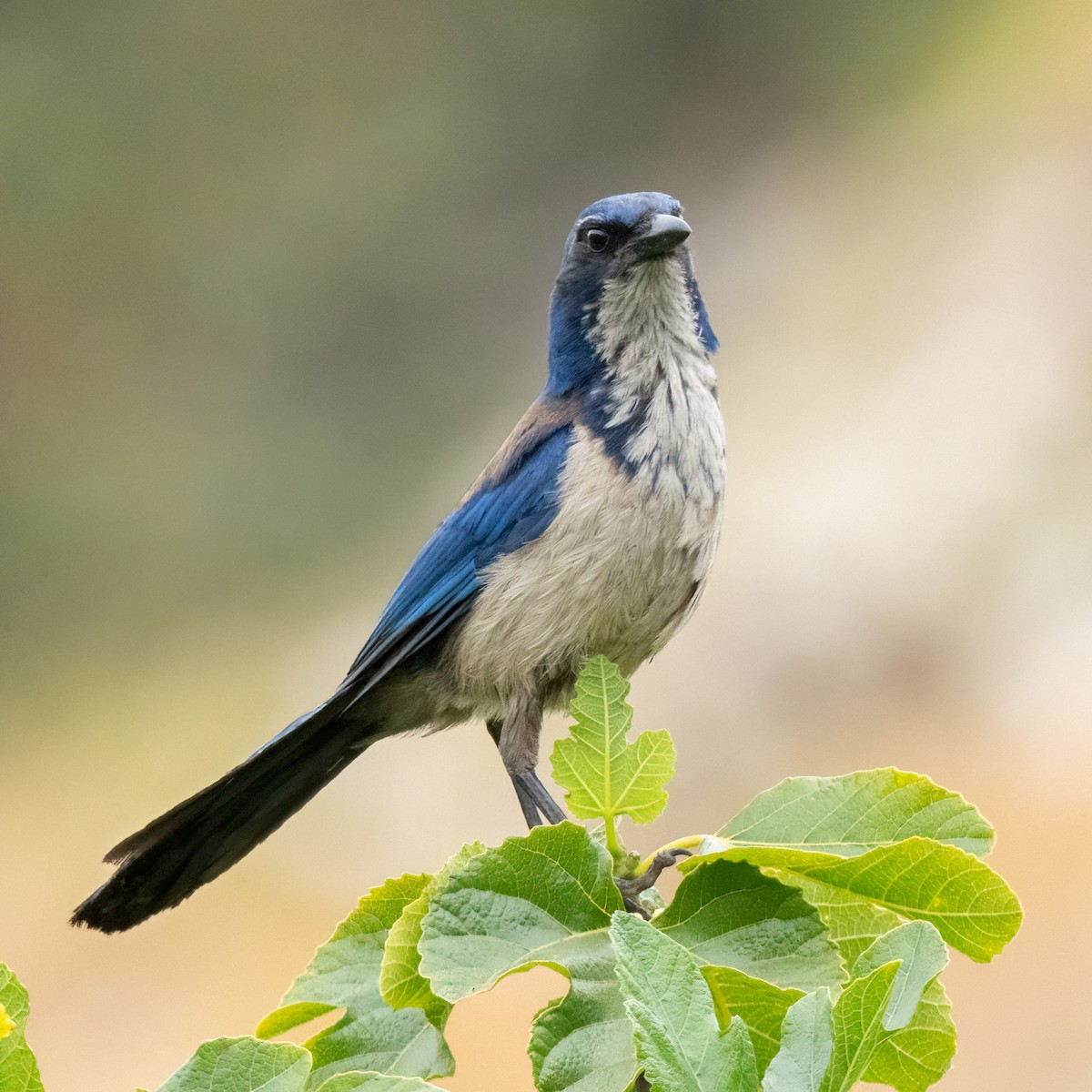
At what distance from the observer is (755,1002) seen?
1.27 m

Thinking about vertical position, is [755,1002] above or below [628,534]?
below

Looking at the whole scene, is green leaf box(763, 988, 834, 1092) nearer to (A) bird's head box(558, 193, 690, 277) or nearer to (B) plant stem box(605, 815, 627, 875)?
(B) plant stem box(605, 815, 627, 875)

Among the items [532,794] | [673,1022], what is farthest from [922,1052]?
[532,794]

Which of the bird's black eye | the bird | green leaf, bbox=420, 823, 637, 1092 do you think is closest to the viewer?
green leaf, bbox=420, 823, 637, 1092

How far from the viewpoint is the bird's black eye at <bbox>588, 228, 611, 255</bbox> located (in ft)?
8.31

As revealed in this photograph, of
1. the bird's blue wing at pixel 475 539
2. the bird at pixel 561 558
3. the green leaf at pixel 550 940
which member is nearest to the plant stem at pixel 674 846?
the green leaf at pixel 550 940

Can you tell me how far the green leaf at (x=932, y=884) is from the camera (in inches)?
51.7

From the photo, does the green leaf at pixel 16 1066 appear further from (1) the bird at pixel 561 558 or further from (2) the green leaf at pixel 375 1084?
(1) the bird at pixel 561 558

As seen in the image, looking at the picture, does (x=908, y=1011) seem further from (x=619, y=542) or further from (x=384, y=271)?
(x=384, y=271)

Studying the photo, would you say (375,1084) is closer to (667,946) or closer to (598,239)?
(667,946)

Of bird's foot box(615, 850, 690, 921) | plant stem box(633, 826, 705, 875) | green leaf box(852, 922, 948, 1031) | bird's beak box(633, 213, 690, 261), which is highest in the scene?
bird's beak box(633, 213, 690, 261)

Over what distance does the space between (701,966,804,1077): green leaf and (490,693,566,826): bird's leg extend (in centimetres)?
115

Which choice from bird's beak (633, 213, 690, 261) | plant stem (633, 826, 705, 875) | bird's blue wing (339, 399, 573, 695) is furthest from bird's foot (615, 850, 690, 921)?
bird's beak (633, 213, 690, 261)

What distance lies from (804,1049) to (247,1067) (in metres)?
0.44
